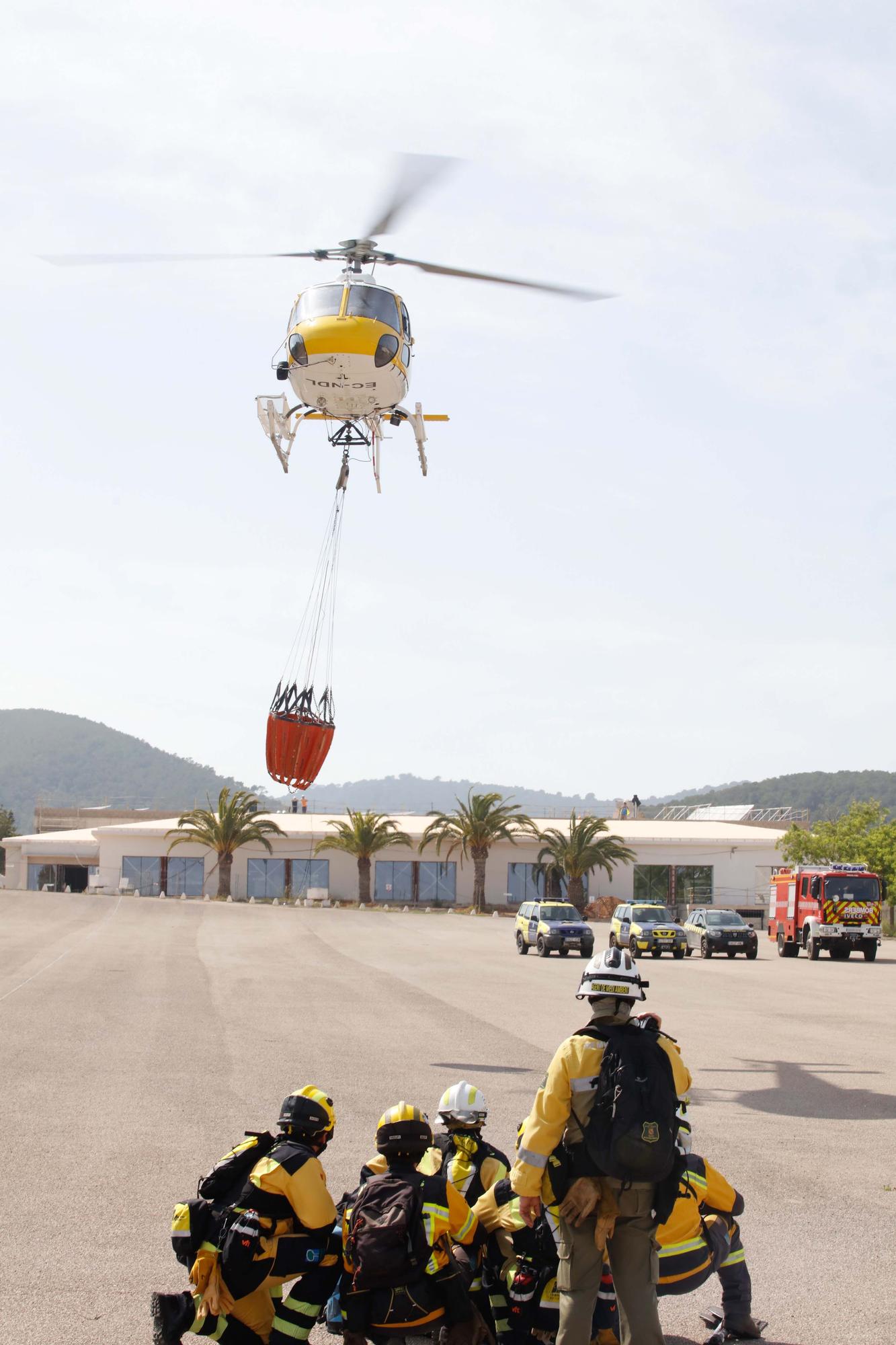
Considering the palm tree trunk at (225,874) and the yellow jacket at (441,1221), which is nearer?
the yellow jacket at (441,1221)

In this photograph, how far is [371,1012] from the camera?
18.7 metres

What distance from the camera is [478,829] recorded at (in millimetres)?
65188

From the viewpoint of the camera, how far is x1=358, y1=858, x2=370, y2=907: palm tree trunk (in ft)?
222

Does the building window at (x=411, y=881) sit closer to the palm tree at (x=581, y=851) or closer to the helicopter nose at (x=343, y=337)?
the palm tree at (x=581, y=851)

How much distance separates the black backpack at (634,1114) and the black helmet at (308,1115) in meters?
1.24

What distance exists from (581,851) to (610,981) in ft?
202

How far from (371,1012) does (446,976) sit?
790cm

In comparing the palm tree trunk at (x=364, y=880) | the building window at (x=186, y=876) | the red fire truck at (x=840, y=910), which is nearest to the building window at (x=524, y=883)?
the palm tree trunk at (x=364, y=880)

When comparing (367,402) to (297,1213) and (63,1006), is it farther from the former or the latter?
(297,1213)

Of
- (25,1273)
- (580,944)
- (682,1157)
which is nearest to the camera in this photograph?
(682,1157)

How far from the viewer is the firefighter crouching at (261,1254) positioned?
5.23m

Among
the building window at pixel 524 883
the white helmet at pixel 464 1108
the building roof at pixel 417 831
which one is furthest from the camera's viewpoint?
the building window at pixel 524 883

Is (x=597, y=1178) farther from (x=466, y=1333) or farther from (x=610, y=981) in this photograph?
(x=466, y=1333)

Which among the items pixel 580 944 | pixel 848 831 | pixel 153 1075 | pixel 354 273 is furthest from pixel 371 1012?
pixel 848 831
